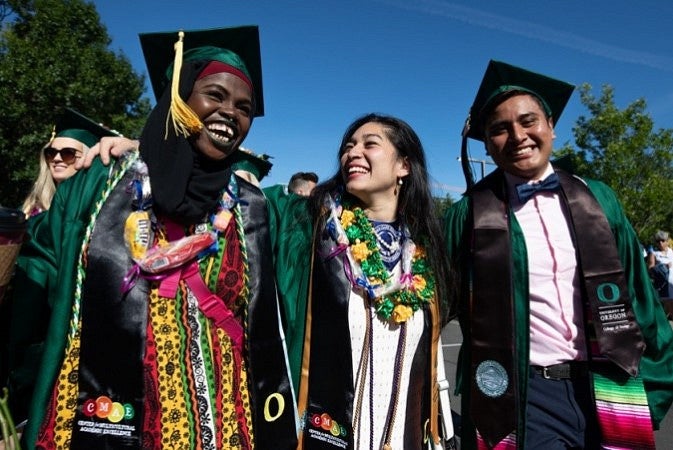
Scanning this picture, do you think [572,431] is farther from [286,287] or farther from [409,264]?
[286,287]

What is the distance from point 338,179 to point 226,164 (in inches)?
31.7

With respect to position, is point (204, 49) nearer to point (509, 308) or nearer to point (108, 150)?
point (108, 150)

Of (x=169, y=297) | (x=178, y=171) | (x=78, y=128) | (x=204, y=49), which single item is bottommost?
(x=169, y=297)

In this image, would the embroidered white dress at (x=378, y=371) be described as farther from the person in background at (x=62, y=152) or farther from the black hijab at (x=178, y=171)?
the person in background at (x=62, y=152)

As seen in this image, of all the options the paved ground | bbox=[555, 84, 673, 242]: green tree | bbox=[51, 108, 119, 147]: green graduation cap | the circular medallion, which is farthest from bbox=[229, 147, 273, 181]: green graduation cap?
bbox=[555, 84, 673, 242]: green tree

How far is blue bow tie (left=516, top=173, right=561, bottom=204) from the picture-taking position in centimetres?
231

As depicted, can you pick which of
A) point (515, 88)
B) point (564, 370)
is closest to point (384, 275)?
point (564, 370)

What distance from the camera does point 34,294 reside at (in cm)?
163

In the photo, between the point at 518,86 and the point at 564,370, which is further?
the point at 518,86

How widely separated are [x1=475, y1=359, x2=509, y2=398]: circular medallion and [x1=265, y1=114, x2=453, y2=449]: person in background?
0.22 metres

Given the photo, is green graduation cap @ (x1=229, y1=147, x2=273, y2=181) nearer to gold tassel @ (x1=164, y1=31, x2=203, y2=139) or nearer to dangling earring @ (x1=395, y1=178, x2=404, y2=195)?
dangling earring @ (x1=395, y1=178, x2=404, y2=195)

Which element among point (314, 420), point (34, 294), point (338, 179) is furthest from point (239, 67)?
point (314, 420)

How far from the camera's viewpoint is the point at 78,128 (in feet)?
9.89

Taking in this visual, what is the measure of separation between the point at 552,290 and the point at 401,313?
692mm
